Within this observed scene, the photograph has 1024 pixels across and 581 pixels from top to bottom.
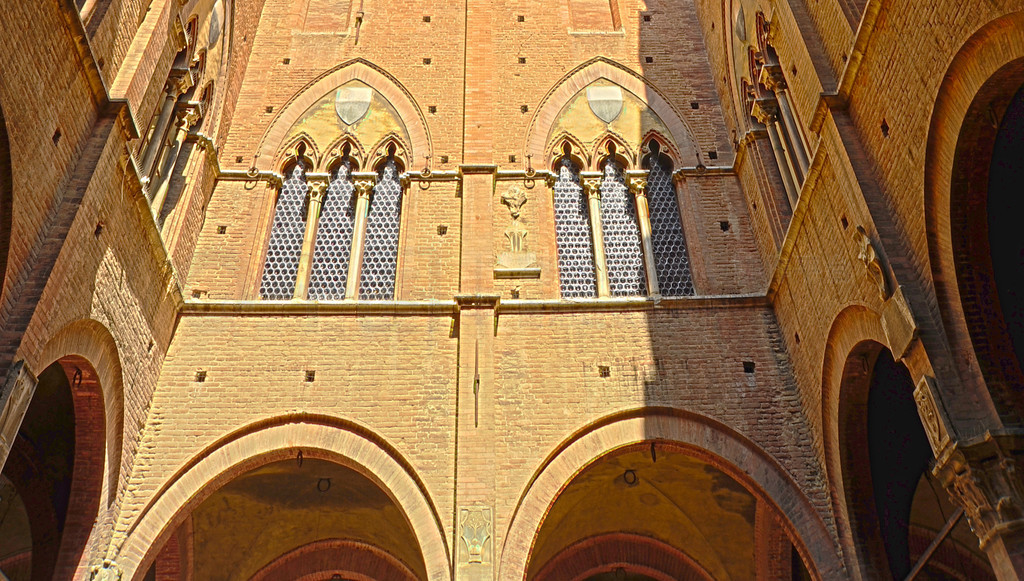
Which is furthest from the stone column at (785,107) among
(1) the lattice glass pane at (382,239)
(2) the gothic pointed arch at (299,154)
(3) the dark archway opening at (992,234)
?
(2) the gothic pointed arch at (299,154)

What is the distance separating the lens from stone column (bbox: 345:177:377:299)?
33.1 ft

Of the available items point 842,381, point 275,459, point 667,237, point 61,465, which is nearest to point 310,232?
point 275,459

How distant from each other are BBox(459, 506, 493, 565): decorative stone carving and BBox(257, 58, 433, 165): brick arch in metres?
5.35

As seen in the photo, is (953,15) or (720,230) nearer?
(953,15)

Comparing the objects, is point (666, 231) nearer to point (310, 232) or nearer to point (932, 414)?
point (310, 232)

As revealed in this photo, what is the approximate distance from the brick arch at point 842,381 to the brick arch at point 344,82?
19.6 ft

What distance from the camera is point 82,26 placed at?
6734 millimetres

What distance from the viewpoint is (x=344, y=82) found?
12141 mm

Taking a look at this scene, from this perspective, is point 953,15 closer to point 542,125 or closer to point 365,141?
point 542,125

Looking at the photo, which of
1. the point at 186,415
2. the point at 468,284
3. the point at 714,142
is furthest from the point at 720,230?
the point at 186,415

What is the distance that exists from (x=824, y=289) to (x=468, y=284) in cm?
387

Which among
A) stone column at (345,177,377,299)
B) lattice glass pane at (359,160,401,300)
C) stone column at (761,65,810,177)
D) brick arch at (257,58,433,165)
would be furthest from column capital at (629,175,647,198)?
stone column at (345,177,377,299)

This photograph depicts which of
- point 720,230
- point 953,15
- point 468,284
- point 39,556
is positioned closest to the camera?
point 953,15

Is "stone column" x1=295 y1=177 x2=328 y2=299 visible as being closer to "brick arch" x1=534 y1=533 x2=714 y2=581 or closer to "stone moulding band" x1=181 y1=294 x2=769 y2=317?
"stone moulding band" x1=181 y1=294 x2=769 y2=317
